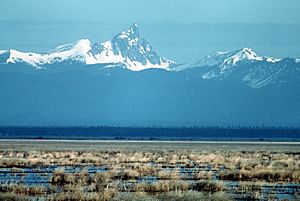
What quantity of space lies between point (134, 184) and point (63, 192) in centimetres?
635

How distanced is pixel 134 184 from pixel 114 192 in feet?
19.4

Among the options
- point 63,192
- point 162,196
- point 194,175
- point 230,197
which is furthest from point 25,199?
point 194,175

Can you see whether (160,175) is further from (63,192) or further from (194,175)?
(63,192)

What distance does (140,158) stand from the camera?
219 feet

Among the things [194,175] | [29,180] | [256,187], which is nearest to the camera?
[256,187]

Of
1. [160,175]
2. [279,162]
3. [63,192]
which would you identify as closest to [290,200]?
[63,192]

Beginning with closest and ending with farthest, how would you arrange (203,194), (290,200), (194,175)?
(290,200) < (203,194) < (194,175)

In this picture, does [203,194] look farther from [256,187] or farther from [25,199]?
[25,199]

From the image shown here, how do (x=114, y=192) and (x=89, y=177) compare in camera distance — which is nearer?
(x=114, y=192)

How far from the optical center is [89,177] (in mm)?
46000

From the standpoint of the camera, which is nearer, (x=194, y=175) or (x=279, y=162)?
(x=194, y=175)

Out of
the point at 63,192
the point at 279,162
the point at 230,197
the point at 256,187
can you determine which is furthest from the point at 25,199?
the point at 279,162

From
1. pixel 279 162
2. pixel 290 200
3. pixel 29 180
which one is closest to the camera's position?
pixel 290 200

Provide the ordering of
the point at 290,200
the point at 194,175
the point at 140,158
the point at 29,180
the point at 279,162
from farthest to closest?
1. the point at 140,158
2. the point at 279,162
3. the point at 194,175
4. the point at 29,180
5. the point at 290,200
